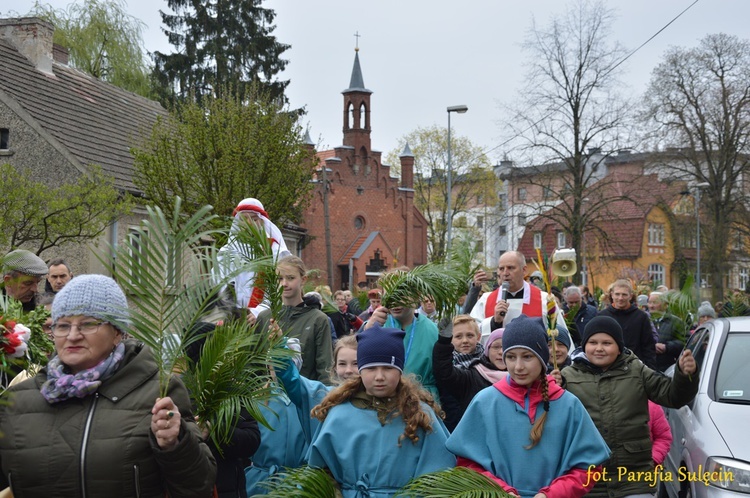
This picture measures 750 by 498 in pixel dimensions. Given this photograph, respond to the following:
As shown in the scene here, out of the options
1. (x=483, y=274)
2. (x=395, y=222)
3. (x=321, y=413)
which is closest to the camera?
(x=321, y=413)

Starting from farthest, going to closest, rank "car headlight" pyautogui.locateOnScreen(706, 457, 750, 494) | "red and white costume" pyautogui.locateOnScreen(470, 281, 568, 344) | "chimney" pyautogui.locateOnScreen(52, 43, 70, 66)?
"chimney" pyautogui.locateOnScreen(52, 43, 70, 66) < "red and white costume" pyautogui.locateOnScreen(470, 281, 568, 344) < "car headlight" pyautogui.locateOnScreen(706, 457, 750, 494)

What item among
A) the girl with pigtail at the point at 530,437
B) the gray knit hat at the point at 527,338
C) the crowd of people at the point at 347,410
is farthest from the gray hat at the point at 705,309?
the girl with pigtail at the point at 530,437

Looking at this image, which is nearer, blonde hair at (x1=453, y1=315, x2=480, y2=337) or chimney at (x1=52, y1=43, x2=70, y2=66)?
blonde hair at (x1=453, y1=315, x2=480, y2=337)

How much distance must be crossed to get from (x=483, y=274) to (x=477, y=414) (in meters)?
2.83

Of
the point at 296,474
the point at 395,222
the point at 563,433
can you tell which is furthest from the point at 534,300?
the point at 395,222

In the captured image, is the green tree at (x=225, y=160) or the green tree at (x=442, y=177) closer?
the green tree at (x=225, y=160)

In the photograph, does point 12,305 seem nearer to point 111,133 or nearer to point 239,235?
point 239,235

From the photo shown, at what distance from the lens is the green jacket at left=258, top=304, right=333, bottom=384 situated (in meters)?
6.88

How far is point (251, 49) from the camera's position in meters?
43.2

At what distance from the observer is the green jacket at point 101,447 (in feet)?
11.7

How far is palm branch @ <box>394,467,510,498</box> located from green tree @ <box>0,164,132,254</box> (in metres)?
11.3

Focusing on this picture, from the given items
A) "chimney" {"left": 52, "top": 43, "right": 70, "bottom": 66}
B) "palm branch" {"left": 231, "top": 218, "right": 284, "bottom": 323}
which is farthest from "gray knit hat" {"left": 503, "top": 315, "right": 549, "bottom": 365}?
"chimney" {"left": 52, "top": 43, "right": 70, "bottom": 66}

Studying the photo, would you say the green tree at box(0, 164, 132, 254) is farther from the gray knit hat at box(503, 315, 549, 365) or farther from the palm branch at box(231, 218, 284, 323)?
the gray knit hat at box(503, 315, 549, 365)

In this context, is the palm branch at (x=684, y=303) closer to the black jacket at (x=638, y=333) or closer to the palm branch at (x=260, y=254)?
the black jacket at (x=638, y=333)
